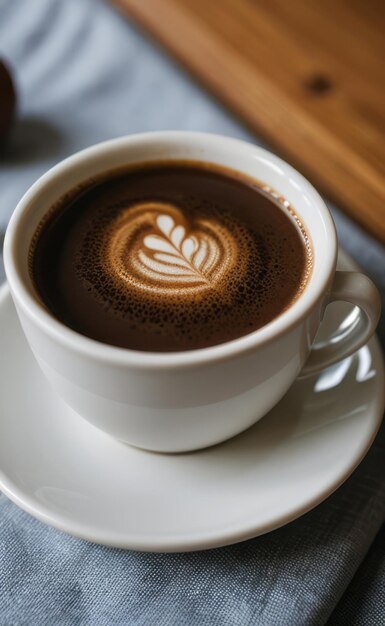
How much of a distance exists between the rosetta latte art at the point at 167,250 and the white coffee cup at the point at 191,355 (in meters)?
0.09

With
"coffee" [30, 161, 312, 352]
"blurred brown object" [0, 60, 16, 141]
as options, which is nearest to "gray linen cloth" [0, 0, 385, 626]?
"coffee" [30, 161, 312, 352]

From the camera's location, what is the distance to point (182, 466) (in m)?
0.93

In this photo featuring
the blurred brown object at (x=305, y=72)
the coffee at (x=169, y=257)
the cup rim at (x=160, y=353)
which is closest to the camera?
the cup rim at (x=160, y=353)

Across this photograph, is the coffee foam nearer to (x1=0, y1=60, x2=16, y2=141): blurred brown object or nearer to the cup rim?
the cup rim

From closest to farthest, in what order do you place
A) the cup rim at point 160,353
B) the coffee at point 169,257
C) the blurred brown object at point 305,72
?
the cup rim at point 160,353 → the coffee at point 169,257 → the blurred brown object at point 305,72

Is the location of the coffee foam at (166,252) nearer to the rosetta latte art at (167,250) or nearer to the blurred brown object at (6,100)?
the rosetta latte art at (167,250)

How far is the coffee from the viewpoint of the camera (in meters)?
0.88

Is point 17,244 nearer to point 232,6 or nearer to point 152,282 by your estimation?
point 152,282

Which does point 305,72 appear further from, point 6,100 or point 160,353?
point 160,353

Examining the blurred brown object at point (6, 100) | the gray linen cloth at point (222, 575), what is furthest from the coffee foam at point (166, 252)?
the blurred brown object at point (6, 100)

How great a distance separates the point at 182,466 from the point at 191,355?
0.21 metres

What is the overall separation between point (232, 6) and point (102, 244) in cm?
77

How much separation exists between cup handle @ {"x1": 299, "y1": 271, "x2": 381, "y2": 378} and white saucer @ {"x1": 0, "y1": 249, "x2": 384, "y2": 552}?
0.05 meters

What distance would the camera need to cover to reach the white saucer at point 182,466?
850 mm
